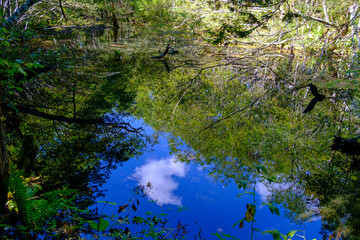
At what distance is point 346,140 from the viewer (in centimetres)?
459

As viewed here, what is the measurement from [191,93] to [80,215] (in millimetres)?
5711

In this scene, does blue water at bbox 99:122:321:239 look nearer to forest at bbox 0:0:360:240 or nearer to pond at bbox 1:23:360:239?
pond at bbox 1:23:360:239

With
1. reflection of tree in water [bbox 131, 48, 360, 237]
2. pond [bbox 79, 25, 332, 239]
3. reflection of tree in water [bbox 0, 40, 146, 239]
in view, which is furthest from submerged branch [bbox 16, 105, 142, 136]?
reflection of tree in water [bbox 131, 48, 360, 237]

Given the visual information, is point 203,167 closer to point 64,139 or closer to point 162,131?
point 162,131

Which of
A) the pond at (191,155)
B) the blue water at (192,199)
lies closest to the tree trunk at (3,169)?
the pond at (191,155)

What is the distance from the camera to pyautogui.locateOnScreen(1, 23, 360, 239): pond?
2916 mm

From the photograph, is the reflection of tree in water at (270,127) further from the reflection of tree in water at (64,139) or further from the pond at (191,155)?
the reflection of tree in water at (64,139)

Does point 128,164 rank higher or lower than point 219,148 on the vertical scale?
lower

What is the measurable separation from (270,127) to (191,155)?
7.02 feet

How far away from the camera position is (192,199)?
11.5 feet

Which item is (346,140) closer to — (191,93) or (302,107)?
(302,107)

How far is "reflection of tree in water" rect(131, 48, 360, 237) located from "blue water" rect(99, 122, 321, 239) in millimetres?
306

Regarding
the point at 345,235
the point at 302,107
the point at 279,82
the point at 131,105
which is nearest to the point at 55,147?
the point at 131,105

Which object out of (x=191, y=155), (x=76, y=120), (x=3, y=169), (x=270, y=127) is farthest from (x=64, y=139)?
(x=270, y=127)
